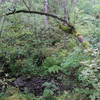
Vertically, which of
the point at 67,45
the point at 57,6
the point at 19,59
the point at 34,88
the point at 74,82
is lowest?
the point at 34,88

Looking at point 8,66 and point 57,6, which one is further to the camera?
point 57,6

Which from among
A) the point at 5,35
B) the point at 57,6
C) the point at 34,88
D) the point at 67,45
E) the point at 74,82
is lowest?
the point at 34,88

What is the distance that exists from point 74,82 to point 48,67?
1.69m

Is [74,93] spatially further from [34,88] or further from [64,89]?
[34,88]

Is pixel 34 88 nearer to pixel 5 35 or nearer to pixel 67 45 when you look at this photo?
pixel 5 35

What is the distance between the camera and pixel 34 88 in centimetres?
612

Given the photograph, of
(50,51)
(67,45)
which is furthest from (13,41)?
(67,45)

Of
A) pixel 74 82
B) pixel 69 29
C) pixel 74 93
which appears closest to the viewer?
pixel 69 29

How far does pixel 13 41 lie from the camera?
21.3ft

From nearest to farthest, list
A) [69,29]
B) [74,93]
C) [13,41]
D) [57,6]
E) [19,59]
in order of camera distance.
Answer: [69,29] < [74,93] < [13,41] < [19,59] < [57,6]

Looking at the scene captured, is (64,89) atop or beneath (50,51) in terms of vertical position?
beneath

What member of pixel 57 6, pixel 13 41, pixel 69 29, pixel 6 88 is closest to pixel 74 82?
pixel 69 29

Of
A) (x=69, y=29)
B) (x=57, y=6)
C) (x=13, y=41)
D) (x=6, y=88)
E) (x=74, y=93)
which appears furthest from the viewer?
(x=57, y=6)

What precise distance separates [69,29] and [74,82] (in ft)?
7.61
